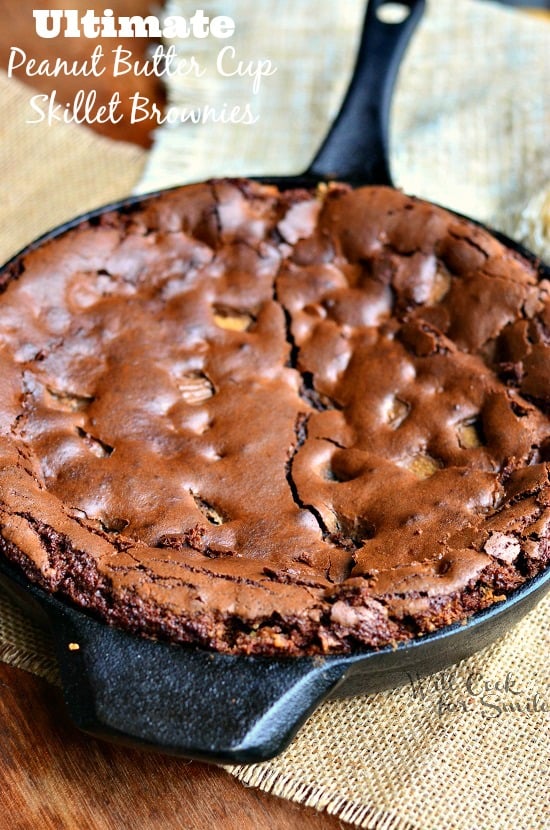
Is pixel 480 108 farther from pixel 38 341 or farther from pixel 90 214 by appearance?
pixel 38 341

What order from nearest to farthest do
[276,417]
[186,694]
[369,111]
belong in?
[186,694]
[276,417]
[369,111]

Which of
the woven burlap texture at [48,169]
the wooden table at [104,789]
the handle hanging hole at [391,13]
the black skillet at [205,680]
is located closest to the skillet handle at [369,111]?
the handle hanging hole at [391,13]

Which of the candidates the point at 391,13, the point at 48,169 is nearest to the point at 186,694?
the point at 48,169

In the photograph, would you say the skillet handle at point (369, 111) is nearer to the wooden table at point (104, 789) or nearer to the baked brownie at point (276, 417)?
the baked brownie at point (276, 417)

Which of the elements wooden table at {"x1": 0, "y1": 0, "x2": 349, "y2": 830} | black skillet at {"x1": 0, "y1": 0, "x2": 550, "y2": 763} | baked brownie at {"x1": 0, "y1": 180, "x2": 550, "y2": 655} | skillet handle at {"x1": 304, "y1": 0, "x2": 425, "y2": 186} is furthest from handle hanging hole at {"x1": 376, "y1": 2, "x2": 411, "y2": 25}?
wooden table at {"x1": 0, "y1": 0, "x2": 349, "y2": 830}

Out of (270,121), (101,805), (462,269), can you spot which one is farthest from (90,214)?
(101,805)

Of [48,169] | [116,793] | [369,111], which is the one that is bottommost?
[116,793]

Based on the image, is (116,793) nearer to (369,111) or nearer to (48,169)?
(369,111)
